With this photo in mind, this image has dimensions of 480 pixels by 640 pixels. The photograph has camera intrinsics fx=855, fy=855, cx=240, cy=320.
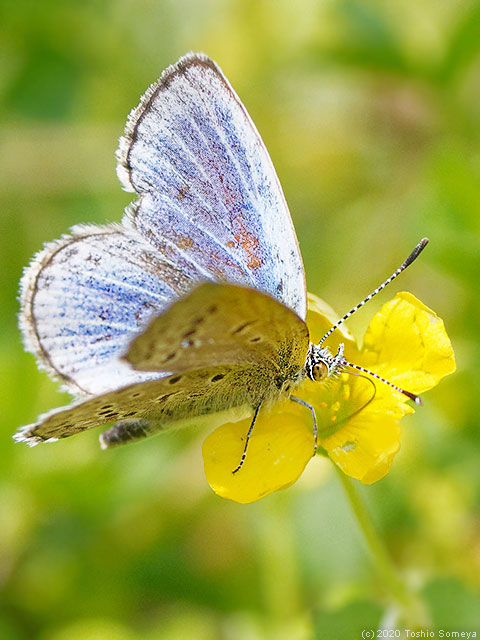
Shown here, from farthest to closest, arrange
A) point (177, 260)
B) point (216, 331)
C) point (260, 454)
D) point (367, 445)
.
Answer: point (177, 260), point (260, 454), point (367, 445), point (216, 331)

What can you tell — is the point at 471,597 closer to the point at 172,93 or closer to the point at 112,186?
the point at 172,93

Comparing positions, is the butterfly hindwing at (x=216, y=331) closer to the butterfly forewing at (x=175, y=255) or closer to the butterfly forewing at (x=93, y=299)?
the butterfly forewing at (x=175, y=255)

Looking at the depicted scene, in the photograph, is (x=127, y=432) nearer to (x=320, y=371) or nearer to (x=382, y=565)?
(x=320, y=371)

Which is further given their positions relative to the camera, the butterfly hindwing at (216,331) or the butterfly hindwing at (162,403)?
the butterfly hindwing at (162,403)

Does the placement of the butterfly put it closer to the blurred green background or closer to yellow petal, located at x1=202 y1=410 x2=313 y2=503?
yellow petal, located at x1=202 y1=410 x2=313 y2=503

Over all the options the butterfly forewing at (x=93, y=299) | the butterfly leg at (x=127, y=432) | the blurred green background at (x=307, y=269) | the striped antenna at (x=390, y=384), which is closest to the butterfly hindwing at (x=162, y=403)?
the butterfly leg at (x=127, y=432)

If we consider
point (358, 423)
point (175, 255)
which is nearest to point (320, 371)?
point (358, 423)
